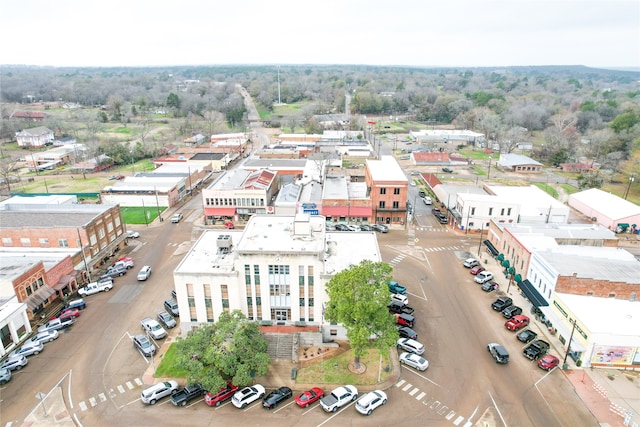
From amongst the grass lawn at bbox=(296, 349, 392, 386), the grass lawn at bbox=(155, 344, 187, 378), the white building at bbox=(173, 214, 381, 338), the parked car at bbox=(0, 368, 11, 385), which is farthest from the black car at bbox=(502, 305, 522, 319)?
the parked car at bbox=(0, 368, 11, 385)

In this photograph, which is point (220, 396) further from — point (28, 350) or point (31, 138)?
point (31, 138)

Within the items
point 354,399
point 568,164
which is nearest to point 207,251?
point 354,399

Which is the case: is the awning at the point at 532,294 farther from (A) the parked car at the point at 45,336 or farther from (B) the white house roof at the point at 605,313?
(A) the parked car at the point at 45,336

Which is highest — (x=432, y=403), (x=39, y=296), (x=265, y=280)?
(x=265, y=280)

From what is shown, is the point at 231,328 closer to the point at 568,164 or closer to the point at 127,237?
the point at 127,237

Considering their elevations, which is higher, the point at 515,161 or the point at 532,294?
the point at 515,161

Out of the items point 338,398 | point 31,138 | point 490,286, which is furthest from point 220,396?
point 31,138
